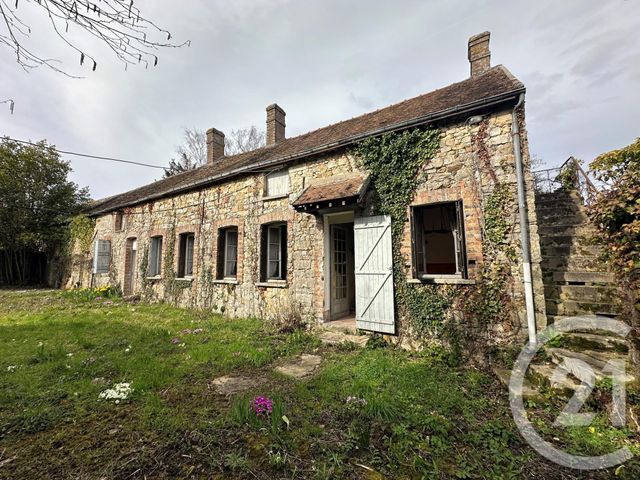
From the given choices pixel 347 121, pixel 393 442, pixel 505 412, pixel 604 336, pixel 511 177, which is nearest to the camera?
pixel 393 442

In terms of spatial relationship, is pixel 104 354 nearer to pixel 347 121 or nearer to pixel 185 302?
pixel 185 302

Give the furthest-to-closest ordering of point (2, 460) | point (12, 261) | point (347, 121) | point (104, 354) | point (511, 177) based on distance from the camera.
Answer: point (12, 261) < point (347, 121) < point (104, 354) < point (511, 177) < point (2, 460)

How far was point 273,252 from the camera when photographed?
783cm

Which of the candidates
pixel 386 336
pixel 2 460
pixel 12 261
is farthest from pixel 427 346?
pixel 12 261

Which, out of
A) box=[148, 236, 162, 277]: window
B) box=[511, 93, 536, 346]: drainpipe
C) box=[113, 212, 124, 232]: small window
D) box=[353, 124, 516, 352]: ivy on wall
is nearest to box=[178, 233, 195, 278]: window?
box=[148, 236, 162, 277]: window

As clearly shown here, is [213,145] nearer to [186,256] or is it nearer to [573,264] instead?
[186,256]

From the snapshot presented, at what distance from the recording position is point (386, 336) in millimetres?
5434

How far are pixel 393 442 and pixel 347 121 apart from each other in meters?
8.20

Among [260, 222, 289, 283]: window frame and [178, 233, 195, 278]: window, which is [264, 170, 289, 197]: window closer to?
[260, 222, 289, 283]: window frame

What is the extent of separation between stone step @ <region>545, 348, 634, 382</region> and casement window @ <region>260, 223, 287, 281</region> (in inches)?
226

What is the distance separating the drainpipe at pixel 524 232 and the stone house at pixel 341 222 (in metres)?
0.02

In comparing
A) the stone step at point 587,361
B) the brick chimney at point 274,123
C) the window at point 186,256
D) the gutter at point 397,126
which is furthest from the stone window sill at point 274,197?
the stone step at point 587,361

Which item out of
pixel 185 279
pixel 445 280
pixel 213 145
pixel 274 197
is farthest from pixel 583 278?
pixel 213 145

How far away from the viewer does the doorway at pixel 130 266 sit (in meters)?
11.9
